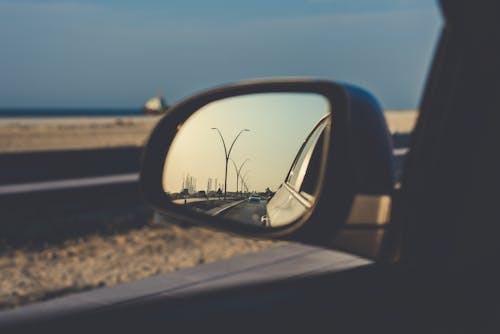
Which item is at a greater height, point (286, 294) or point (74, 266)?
point (286, 294)

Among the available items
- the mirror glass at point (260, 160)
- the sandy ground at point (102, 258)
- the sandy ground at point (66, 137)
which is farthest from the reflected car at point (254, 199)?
the sandy ground at point (66, 137)

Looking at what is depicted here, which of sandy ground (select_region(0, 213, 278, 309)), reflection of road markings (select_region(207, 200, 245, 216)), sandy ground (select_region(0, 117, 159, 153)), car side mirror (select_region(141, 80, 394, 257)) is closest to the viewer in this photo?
car side mirror (select_region(141, 80, 394, 257))

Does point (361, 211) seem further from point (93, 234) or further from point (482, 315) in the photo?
point (93, 234)

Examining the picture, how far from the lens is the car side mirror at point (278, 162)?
1788 millimetres

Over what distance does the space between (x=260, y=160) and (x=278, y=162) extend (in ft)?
0.19

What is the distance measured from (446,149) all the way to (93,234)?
30.2ft

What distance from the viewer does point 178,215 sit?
95.1 inches

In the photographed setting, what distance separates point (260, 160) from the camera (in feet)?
7.11

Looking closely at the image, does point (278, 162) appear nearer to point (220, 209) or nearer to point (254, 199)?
point (254, 199)

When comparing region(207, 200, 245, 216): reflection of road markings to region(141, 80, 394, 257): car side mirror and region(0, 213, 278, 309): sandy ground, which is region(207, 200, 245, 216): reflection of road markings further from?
region(0, 213, 278, 309): sandy ground

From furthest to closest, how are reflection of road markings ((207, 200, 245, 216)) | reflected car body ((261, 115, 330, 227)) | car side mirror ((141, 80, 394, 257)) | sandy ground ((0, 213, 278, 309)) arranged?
sandy ground ((0, 213, 278, 309))
reflection of road markings ((207, 200, 245, 216))
reflected car body ((261, 115, 330, 227))
car side mirror ((141, 80, 394, 257))

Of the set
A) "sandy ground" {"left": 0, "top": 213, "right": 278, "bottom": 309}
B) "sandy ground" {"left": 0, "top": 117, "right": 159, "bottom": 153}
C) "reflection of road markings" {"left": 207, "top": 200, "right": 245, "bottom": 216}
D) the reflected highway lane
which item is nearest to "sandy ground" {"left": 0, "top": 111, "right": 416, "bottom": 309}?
"sandy ground" {"left": 0, "top": 213, "right": 278, "bottom": 309}

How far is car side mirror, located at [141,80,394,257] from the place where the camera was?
1788mm

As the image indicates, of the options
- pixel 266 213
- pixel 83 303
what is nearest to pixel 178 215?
pixel 266 213
